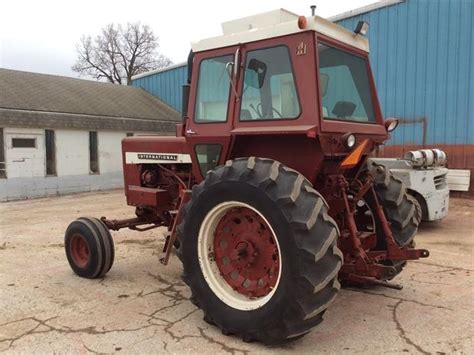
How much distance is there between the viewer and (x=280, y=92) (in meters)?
3.75

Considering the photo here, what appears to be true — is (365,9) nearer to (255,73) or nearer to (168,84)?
(255,73)

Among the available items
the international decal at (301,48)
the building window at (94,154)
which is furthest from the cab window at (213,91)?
the building window at (94,154)

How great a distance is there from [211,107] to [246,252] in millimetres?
1434

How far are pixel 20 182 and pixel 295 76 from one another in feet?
42.3

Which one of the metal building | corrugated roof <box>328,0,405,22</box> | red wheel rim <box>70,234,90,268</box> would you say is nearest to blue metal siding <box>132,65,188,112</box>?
corrugated roof <box>328,0,405,22</box>

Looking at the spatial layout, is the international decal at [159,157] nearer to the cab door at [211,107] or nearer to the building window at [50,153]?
the cab door at [211,107]

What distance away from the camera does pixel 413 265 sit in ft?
19.1

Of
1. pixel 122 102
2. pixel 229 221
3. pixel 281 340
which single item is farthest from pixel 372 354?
pixel 122 102

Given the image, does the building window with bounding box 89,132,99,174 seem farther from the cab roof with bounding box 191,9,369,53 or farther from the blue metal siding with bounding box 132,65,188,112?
the cab roof with bounding box 191,9,369,53

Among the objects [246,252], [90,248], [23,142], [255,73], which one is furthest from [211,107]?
[23,142]

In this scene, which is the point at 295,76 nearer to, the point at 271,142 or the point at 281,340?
the point at 271,142

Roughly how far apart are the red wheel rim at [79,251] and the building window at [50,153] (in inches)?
427

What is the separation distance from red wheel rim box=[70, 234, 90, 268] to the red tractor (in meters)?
1.36

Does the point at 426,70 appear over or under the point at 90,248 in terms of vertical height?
over
